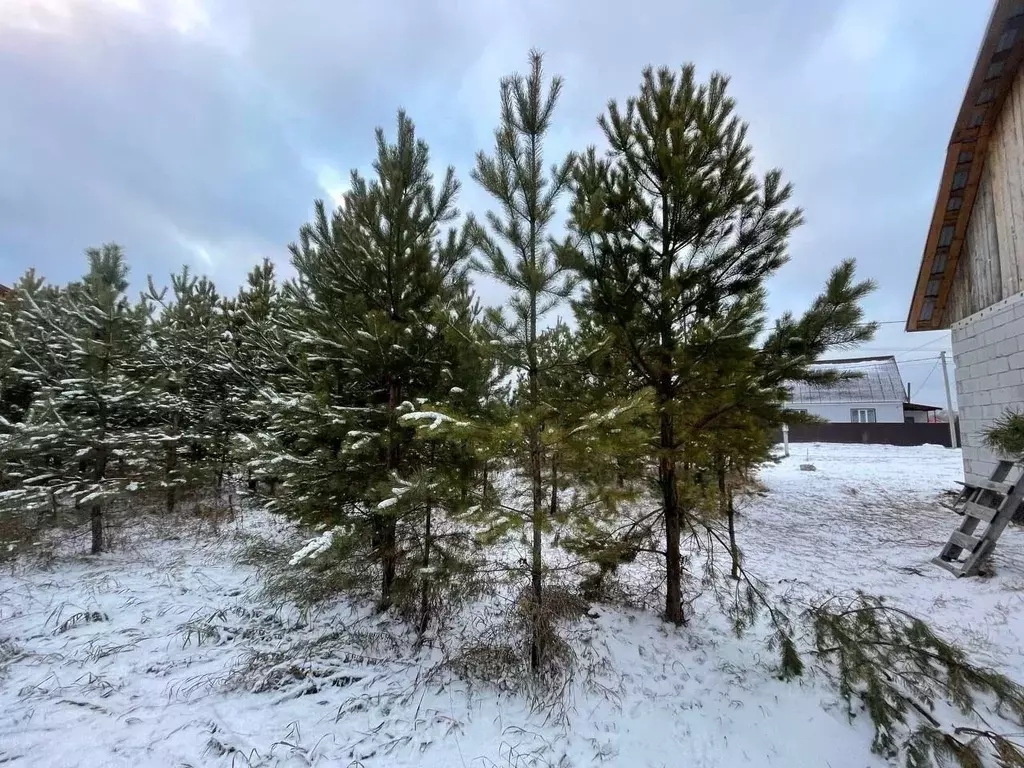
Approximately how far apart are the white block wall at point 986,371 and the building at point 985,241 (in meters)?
0.02

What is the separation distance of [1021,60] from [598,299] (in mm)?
8231

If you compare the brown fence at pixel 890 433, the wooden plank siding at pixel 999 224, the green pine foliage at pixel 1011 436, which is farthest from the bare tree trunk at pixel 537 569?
the brown fence at pixel 890 433

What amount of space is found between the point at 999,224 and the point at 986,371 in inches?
97.0

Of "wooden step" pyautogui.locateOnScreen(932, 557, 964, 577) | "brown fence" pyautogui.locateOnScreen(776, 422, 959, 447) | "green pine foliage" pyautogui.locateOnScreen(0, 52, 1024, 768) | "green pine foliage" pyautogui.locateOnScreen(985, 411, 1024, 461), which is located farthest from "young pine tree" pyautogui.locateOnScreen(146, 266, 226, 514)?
"brown fence" pyautogui.locateOnScreen(776, 422, 959, 447)

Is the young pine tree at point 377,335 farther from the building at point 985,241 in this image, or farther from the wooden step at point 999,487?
the building at point 985,241

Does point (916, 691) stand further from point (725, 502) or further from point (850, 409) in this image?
point (850, 409)

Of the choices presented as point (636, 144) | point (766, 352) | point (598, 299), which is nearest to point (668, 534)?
point (766, 352)

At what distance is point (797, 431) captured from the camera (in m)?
26.4

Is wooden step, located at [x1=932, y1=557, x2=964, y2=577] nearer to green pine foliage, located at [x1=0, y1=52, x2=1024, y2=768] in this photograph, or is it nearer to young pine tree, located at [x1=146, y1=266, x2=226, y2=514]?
green pine foliage, located at [x1=0, y1=52, x2=1024, y2=768]

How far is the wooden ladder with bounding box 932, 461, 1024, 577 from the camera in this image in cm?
522

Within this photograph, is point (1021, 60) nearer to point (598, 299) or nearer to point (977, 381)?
point (977, 381)

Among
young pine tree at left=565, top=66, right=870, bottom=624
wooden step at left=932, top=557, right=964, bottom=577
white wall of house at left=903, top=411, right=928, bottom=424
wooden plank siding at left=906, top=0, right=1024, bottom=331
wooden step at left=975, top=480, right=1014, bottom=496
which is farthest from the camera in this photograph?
white wall of house at left=903, top=411, right=928, bottom=424

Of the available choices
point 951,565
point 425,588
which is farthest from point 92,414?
point 951,565

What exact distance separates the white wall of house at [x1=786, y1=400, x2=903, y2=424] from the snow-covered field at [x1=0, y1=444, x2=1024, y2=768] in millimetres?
24255
